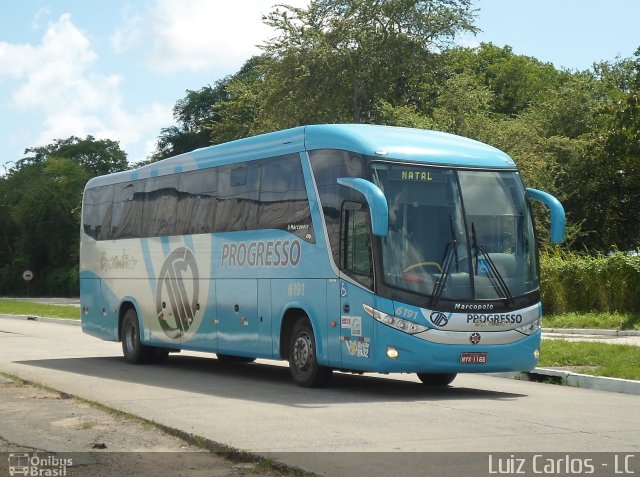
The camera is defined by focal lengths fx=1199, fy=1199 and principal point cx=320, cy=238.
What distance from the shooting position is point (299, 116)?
5862cm

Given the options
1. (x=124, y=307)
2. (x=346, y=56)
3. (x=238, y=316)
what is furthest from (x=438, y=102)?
(x=238, y=316)

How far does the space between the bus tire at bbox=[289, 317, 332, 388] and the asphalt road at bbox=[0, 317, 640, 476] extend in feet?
0.72

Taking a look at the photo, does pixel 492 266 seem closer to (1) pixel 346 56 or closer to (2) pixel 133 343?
(2) pixel 133 343

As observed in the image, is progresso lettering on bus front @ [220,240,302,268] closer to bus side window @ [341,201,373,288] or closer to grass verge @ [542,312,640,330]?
bus side window @ [341,201,373,288]

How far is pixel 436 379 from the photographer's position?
17953 millimetres

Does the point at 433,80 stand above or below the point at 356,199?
above

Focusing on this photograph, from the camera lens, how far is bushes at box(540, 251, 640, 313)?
3469cm

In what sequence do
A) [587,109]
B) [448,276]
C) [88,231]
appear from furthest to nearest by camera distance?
1. [587,109]
2. [88,231]
3. [448,276]

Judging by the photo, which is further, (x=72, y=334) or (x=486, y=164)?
(x=72, y=334)

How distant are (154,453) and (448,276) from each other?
20.3 feet

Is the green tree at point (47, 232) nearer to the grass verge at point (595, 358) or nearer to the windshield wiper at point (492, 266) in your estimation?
the grass verge at point (595, 358)

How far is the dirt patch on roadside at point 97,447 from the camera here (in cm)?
943

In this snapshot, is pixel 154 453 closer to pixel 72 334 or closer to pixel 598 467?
pixel 598 467

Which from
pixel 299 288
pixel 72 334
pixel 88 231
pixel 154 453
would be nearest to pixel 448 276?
pixel 299 288
